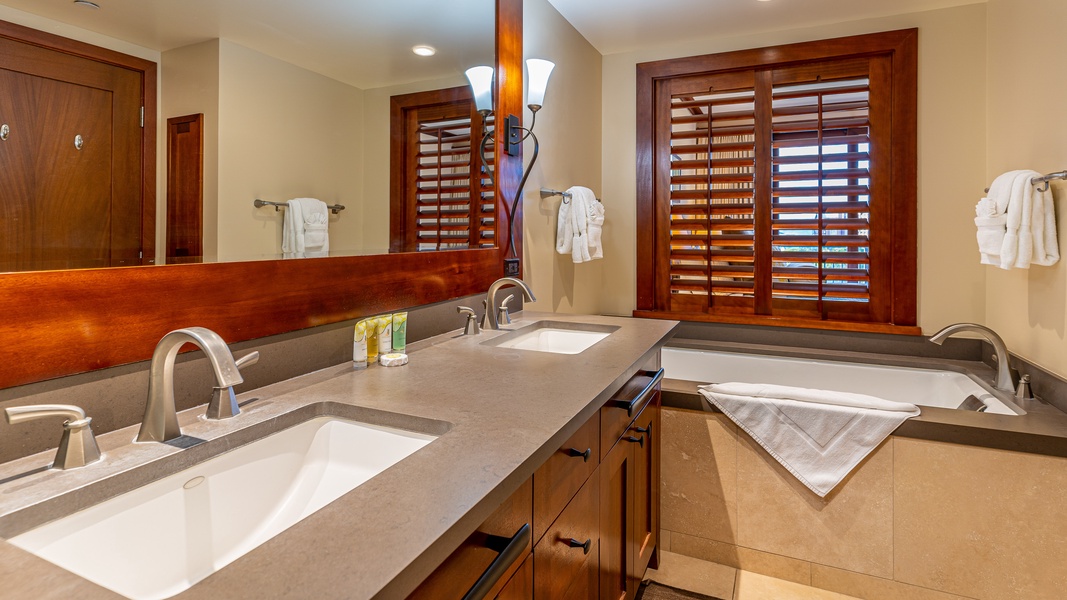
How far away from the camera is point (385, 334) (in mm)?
1477

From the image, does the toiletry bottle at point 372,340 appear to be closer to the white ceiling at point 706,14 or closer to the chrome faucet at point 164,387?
the chrome faucet at point 164,387

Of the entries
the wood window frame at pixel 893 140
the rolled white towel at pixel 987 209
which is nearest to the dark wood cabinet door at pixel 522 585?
the rolled white towel at pixel 987 209

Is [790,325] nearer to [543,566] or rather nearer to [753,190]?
[753,190]

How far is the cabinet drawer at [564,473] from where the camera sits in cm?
98

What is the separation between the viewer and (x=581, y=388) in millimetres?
1203

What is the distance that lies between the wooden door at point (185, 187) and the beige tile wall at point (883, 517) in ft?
5.83

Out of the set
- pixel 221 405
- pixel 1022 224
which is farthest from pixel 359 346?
pixel 1022 224

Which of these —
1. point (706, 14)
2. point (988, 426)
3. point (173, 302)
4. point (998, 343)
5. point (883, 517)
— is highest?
point (706, 14)

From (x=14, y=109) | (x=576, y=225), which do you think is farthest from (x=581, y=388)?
(x=576, y=225)

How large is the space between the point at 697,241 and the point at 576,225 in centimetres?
94

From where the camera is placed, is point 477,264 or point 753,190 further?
point 753,190

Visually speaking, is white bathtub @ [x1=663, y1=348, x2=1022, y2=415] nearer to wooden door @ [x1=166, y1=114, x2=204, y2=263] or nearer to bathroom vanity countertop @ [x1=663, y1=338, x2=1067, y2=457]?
bathroom vanity countertop @ [x1=663, y1=338, x2=1067, y2=457]

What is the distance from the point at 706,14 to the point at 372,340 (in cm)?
253

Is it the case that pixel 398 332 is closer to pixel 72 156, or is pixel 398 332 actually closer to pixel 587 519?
pixel 587 519
